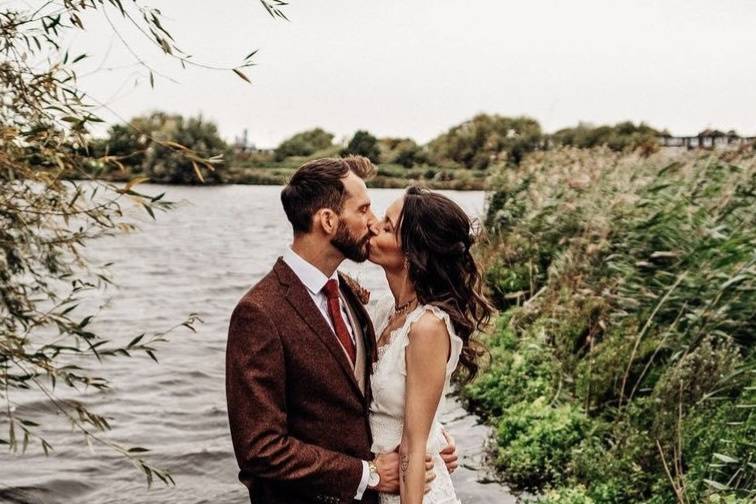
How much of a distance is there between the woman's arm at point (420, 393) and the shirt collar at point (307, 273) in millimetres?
457

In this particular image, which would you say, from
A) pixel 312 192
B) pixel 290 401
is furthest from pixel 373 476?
pixel 312 192

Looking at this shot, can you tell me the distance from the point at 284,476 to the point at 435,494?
92 cm

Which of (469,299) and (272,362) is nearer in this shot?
(272,362)

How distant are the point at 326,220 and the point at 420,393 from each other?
0.81 meters

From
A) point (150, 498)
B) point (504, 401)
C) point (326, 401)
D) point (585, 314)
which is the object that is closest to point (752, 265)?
point (585, 314)

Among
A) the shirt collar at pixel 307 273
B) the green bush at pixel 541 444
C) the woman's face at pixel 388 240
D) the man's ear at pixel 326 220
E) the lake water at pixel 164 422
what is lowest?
the lake water at pixel 164 422

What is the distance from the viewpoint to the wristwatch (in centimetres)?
328

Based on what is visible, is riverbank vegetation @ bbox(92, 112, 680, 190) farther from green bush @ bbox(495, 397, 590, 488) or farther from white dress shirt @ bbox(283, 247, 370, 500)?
green bush @ bbox(495, 397, 590, 488)

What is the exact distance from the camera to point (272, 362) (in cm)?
300

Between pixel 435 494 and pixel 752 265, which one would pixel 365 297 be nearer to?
pixel 435 494

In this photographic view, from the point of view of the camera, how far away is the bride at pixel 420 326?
338 cm

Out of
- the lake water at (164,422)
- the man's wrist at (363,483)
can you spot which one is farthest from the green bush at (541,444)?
the man's wrist at (363,483)

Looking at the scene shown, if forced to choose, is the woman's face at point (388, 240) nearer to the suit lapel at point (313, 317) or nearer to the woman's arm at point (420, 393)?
the woman's arm at point (420, 393)

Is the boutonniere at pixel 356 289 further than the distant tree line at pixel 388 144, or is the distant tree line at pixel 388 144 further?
the distant tree line at pixel 388 144
